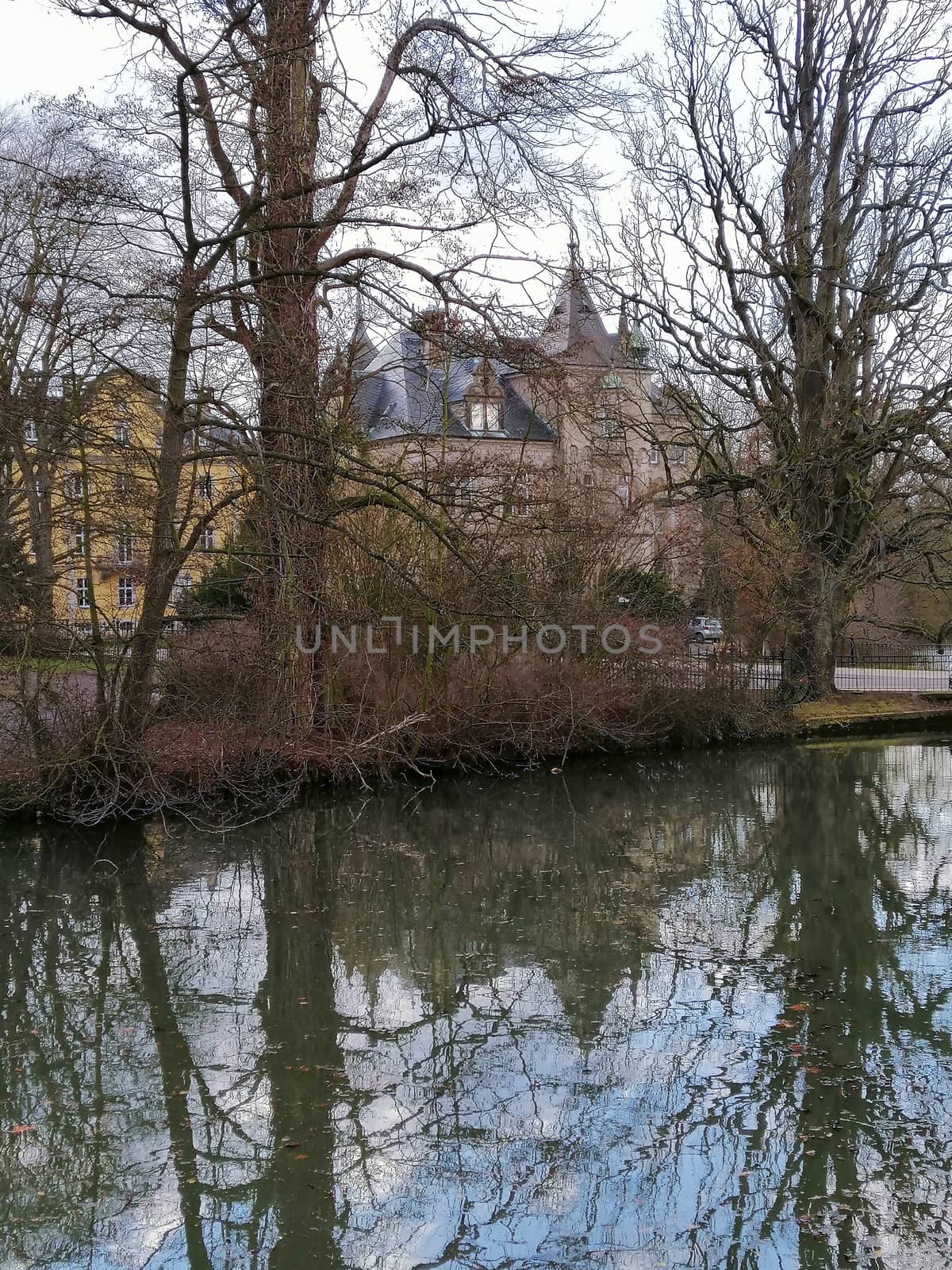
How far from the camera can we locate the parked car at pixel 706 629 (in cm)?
1861

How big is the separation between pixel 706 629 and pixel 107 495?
1045cm

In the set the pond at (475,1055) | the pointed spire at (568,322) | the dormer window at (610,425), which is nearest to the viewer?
the pond at (475,1055)

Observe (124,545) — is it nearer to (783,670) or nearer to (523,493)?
(523,493)

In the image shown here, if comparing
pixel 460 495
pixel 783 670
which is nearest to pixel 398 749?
pixel 460 495

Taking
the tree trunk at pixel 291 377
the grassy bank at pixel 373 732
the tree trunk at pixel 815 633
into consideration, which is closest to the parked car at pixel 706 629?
the grassy bank at pixel 373 732

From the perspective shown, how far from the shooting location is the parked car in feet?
61.1

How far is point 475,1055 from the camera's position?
243 inches

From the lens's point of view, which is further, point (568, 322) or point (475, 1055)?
point (568, 322)

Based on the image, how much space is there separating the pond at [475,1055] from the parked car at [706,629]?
7.12 metres

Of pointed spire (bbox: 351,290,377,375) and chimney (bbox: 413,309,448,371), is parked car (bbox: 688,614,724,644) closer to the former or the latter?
pointed spire (bbox: 351,290,377,375)

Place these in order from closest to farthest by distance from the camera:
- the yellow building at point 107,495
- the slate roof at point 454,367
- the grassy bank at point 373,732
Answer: the yellow building at point 107,495
the slate roof at point 454,367
the grassy bank at point 373,732

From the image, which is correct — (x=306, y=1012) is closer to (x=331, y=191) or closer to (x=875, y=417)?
(x=331, y=191)

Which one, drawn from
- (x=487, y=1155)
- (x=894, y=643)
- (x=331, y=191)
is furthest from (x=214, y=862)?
(x=894, y=643)

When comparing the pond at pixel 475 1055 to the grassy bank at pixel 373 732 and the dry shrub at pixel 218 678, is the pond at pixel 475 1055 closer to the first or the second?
the grassy bank at pixel 373 732
